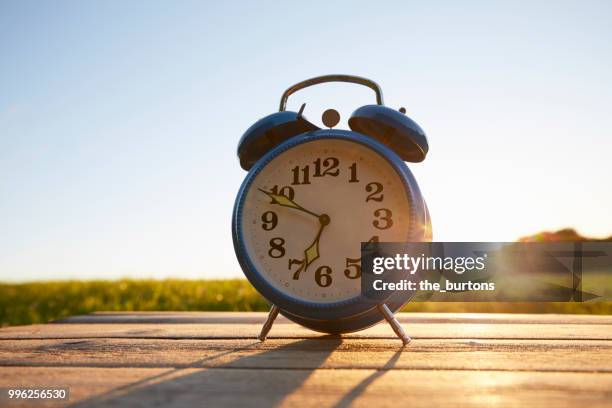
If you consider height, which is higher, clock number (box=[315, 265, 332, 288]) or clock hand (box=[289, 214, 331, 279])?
clock hand (box=[289, 214, 331, 279])

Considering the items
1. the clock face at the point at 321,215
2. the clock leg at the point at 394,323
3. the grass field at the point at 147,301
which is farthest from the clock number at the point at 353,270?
the grass field at the point at 147,301

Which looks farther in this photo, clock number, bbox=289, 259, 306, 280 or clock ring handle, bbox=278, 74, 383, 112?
clock ring handle, bbox=278, 74, 383, 112

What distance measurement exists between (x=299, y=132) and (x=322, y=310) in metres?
0.54

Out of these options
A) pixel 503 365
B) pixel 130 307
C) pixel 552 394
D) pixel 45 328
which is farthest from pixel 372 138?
pixel 130 307

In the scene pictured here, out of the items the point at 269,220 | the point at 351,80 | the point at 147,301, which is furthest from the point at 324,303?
the point at 147,301

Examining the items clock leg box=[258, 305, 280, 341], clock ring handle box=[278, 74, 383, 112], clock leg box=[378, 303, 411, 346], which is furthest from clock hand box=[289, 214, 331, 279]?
clock ring handle box=[278, 74, 383, 112]

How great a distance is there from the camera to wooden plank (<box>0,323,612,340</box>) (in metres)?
1.63

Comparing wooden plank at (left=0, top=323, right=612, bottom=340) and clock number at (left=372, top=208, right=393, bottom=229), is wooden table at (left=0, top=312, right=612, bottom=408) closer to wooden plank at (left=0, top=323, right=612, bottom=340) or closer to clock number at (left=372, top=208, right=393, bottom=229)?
wooden plank at (left=0, top=323, right=612, bottom=340)

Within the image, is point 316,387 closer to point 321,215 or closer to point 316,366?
point 316,366

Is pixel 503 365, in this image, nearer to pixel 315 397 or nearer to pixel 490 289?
pixel 315 397

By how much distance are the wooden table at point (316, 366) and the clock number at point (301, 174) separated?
44 cm

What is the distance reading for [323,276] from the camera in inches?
60.6

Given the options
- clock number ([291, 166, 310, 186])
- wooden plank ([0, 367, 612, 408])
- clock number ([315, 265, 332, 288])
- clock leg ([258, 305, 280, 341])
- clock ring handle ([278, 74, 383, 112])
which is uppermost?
clock ring handle ([278, 74, 383, 112])

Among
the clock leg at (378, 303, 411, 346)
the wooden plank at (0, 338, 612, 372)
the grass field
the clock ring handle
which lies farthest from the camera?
the grass field
